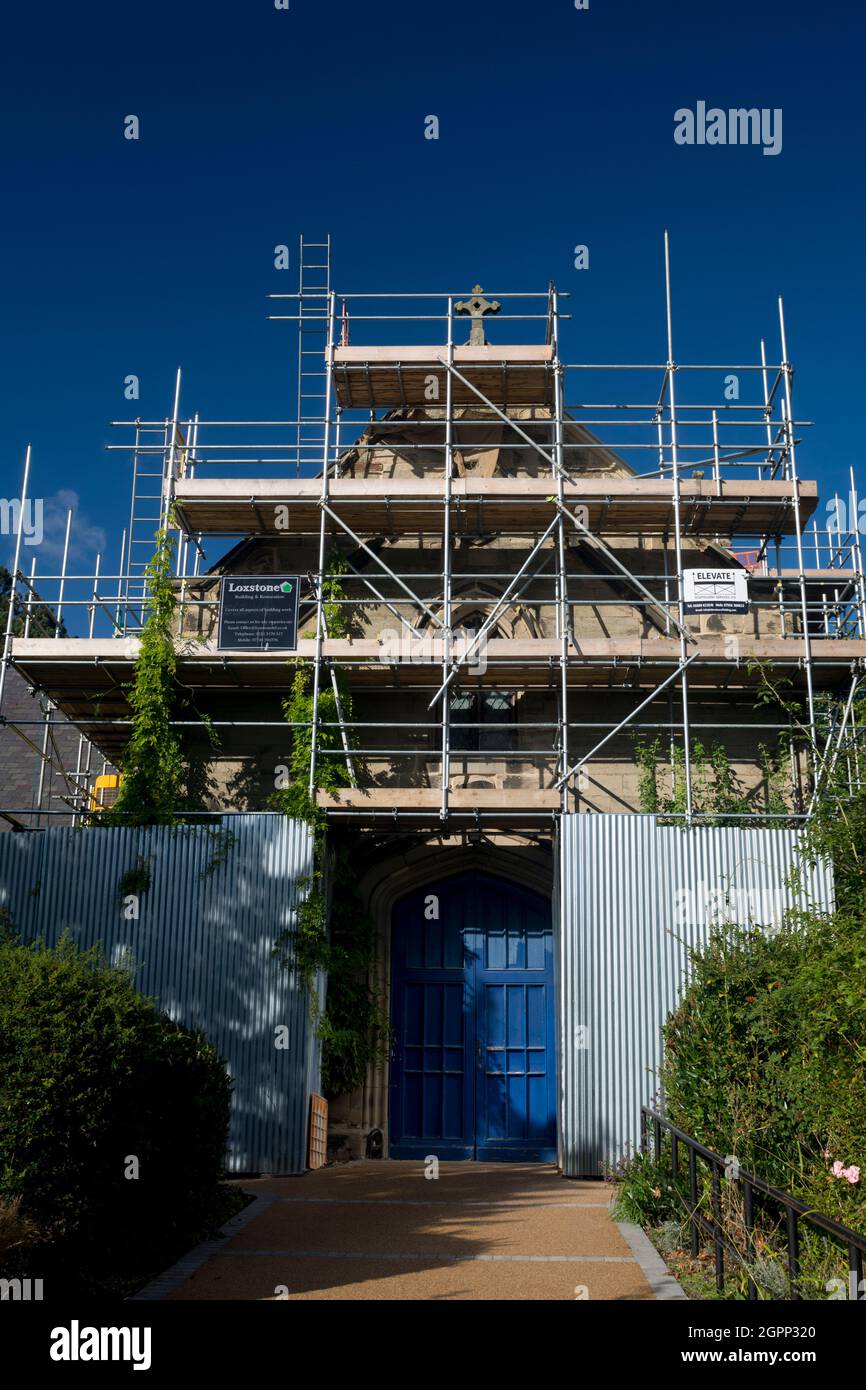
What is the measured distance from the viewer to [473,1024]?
18.8 metres

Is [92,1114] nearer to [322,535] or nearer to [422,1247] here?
[422,1247]

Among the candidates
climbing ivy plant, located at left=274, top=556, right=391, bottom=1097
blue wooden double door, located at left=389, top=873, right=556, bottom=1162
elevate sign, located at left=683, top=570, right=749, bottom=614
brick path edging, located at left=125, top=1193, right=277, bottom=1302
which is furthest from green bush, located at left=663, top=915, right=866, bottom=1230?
elevate sign, located at left=683, top=570, right=749, bottom=614

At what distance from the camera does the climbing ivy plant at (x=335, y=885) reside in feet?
56.1

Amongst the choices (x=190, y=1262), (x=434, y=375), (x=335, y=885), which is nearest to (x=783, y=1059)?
(x=190, y=1262)

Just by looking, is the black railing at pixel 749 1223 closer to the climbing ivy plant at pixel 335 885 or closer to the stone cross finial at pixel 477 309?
the climbing ivy plant at pixel 335 885

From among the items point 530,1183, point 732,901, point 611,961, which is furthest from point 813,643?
point 530,1183

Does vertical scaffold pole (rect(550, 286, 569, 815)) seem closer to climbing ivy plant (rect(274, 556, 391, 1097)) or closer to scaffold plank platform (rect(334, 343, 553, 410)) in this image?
scaffold plank platform (rect(334, 343, 553, 410))

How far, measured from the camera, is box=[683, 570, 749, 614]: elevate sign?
714 inches

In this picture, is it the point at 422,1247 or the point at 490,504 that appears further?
the point at 490,504

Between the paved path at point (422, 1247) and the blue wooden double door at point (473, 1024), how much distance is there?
3.24 m

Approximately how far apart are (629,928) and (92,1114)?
28.2 feet
